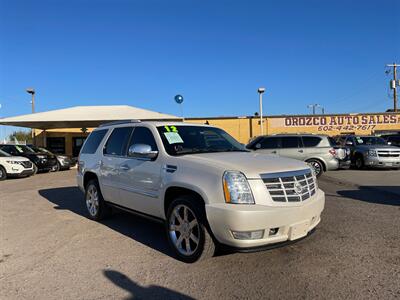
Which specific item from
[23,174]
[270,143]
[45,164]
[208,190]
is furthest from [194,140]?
[45,164]

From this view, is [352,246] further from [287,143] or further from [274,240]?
[287,143]

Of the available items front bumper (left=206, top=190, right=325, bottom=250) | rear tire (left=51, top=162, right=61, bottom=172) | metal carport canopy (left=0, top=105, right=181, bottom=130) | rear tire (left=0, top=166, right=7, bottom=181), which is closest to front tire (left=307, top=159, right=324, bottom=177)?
metal carport canopy (left=0, top=105, right=181, bottom=130)

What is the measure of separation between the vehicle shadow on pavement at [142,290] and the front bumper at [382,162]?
50.1ft

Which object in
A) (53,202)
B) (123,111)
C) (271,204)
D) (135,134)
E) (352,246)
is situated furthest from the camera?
(123,111)

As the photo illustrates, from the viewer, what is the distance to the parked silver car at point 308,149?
13953 millimetres

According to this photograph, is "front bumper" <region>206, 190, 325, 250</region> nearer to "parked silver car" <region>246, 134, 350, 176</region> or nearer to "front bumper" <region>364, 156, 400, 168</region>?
"parked silver car" <region>246, 134, 350, 176</region>

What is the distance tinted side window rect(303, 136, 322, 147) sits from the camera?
14234 mm

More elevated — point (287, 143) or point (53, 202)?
point (287, 143)

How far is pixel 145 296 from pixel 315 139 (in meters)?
11.9

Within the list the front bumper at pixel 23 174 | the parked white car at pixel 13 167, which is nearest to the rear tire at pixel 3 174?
the parked white car at pixel 13 167

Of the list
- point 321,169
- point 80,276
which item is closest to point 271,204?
point 80,276

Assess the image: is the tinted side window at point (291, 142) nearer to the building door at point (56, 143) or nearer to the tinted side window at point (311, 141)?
the tinted side window at point (311, 141)

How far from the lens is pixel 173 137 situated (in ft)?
18.0

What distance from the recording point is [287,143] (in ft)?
47.3
